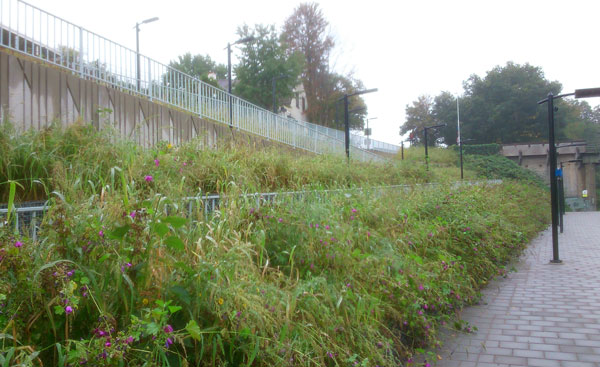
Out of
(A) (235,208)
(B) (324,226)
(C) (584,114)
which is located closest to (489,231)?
(B) (324,226)

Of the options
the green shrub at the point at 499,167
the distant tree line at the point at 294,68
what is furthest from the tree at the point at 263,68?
the green shrub at the point at 499,167

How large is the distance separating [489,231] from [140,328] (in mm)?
6667

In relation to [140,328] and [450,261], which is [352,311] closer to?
[140,328]

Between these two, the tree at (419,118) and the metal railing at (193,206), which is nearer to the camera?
the metal railing at (193,206)

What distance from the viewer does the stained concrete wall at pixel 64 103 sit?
6914 millimetres

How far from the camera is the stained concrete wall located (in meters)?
6.91

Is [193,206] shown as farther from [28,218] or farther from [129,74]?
[129,74]

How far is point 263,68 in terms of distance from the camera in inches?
1505

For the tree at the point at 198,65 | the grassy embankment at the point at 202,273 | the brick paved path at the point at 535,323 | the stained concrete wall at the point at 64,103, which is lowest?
the brick paved path at the point at 535,323

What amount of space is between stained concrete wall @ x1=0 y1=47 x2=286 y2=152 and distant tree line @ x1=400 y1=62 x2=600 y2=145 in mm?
52069

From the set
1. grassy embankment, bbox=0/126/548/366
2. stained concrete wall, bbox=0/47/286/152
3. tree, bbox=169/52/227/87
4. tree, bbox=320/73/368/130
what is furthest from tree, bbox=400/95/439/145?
grassy embankment, bbox=0/126/548/366

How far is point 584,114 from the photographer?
256 ft

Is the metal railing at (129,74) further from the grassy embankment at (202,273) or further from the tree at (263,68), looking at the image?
the tree at (263,68)

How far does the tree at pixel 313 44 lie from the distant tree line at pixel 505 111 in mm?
15100
